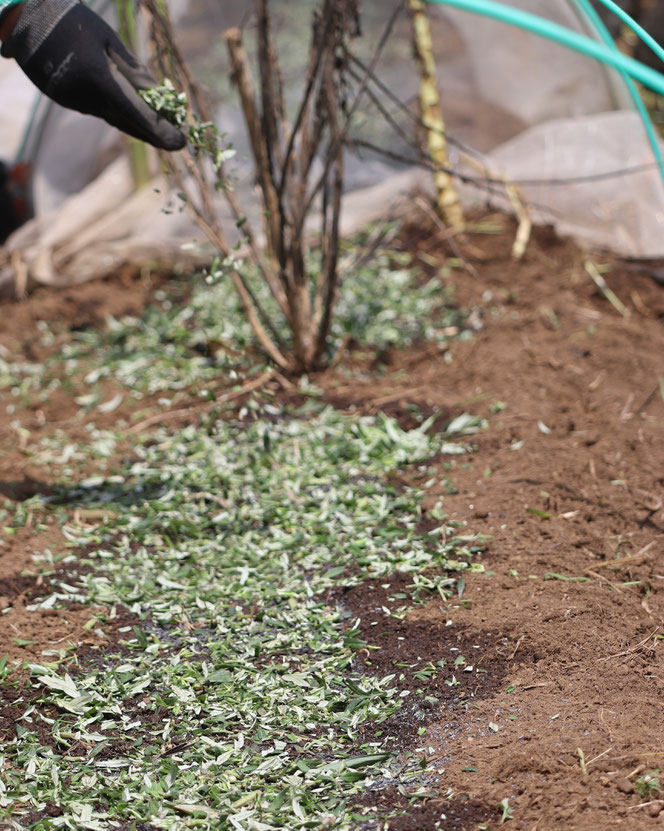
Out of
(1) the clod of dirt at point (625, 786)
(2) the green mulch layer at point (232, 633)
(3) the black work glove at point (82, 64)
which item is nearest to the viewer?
(1) the clod of dirt at point (625, 786)

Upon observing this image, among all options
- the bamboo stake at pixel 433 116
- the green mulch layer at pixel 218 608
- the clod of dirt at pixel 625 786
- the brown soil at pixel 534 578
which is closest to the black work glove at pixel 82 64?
the green mulch layer at pixel 218 608

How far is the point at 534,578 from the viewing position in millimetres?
2475

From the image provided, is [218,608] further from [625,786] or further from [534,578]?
[625,786]

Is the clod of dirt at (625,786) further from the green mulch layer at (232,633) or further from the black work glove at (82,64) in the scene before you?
the black work glove at (82,64)

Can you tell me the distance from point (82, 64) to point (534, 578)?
1949 millimetres

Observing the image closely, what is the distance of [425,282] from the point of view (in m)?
4.46

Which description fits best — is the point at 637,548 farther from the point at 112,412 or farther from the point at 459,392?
the point at 112,412

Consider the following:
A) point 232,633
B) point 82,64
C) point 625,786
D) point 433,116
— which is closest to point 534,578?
point 625,786

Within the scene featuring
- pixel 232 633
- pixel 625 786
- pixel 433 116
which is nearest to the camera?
pixel 625 786

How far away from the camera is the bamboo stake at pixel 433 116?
443 cm

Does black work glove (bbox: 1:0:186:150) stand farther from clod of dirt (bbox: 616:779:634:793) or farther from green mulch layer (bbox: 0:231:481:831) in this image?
clod of dirt (bbox: 616:779:634:793)

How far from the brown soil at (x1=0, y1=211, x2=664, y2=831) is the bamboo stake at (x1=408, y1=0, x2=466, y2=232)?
673 millimetres

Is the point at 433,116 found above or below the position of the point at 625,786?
above

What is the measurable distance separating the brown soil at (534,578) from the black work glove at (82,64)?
1.33 meters
